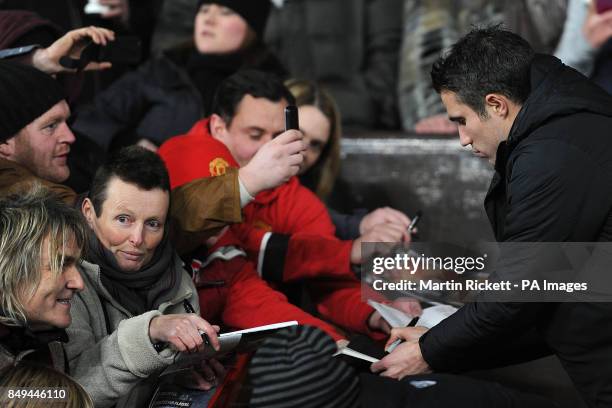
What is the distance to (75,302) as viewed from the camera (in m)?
2.35

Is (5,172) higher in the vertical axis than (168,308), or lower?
higher

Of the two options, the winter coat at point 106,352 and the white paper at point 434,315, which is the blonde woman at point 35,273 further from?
the white paper at point 434,315

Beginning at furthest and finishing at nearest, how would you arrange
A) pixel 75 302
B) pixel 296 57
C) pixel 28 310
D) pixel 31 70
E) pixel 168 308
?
pixel 296 57 → pixel 31 70 → pixel 168 308 → pixel 75 302 → pixel 28 310

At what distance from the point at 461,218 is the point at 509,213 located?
2023mm

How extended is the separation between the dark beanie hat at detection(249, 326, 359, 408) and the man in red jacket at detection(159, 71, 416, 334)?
857 mm

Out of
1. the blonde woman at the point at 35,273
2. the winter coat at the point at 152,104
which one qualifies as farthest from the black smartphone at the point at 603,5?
the blonde woman at the point at 35,273

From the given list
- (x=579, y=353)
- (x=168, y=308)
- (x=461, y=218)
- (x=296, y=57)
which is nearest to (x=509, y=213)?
(x=579, y=353)

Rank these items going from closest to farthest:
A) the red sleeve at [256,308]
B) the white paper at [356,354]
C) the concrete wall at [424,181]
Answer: the white paper at [356,354], the red sleeve at [256,308], the concrete wall at [424,181]

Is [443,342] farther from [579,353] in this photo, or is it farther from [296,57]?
[296,57]

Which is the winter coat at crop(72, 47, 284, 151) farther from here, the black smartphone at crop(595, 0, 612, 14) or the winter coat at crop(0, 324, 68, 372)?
the winter coat at crop(0, 324, 68, 372)

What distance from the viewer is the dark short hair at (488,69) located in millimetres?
2447

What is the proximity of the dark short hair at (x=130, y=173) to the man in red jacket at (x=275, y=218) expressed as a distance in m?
0.45

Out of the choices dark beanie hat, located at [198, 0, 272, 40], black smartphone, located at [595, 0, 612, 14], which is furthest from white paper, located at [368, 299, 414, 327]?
black smartphone, located at [595, 0, 612, 14]

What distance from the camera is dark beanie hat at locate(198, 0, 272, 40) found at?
13.6ft
